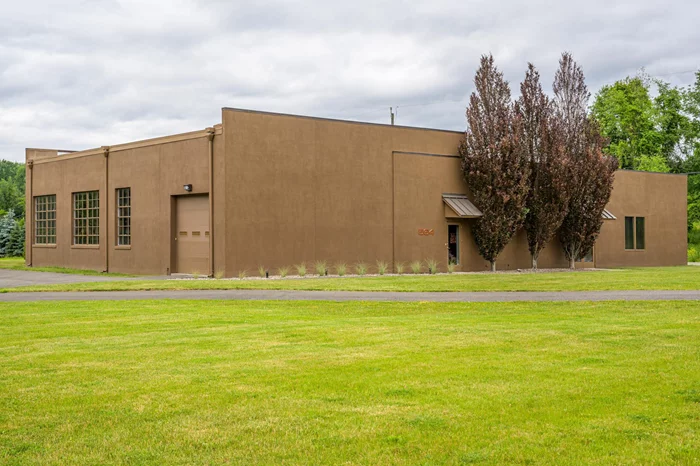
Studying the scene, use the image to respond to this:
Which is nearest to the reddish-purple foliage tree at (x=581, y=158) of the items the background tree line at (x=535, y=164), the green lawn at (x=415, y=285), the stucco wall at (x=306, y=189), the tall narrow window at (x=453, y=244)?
the background tree line at (x=535, y=164)

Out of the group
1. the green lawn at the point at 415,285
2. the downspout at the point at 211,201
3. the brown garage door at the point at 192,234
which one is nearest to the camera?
the green lawn at the point at 415,285

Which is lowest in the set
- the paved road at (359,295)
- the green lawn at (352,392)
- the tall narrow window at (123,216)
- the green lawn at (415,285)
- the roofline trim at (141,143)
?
the green lawn at (352,392)

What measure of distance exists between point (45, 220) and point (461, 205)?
19.8m

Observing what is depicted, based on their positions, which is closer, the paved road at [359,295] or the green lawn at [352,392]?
the green lawn at [352,392]

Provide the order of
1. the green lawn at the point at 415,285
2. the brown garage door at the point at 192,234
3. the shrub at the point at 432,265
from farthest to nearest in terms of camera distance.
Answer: the shrub at the point at 432,265 → the brown garage door at the point at 192,234 → the green lawn at the point at 415,285

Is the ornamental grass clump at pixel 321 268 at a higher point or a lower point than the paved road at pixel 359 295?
higher

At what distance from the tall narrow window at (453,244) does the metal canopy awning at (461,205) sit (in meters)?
1.01

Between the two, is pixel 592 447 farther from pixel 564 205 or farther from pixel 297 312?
pixel 564 205

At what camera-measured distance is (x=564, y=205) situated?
1316 inches

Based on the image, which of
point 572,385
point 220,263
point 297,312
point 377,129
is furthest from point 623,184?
point 572,385

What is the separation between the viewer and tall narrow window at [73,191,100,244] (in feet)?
108

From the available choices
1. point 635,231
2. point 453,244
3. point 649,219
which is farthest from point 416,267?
point 649,219

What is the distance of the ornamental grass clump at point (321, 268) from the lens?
2789cm

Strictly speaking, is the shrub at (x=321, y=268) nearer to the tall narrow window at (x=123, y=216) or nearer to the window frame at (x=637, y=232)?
the tall narrow window at (x=123, y=216)
